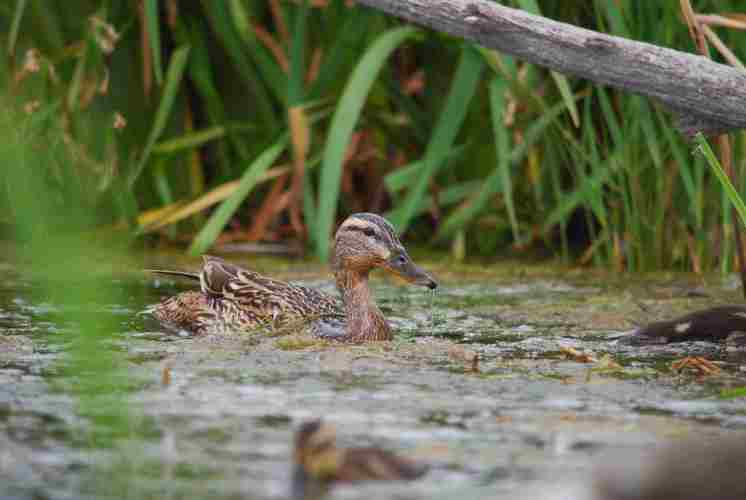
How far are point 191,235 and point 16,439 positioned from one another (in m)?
5.33

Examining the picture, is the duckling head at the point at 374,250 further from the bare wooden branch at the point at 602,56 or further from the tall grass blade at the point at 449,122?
the tall grass blade at the point at 449,122

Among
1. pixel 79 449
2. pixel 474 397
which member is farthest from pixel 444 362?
pixel 79 449

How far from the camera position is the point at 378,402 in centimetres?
452

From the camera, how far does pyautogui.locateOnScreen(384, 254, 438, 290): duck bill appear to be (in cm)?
633

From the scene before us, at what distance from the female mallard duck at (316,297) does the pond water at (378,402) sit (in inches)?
9.0

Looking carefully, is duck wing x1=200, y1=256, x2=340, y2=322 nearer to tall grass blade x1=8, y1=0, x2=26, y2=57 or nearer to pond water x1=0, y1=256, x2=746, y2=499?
pond water x1=0, y1=256, x2=746, y2=499

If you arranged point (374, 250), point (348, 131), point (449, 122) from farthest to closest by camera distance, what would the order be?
point (449, 122) → point (348, 131) → point (374, 250)

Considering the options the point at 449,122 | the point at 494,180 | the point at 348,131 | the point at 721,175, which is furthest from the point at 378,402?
the point at 494,180

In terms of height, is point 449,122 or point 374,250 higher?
point 449,122

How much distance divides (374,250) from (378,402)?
200 centimetres

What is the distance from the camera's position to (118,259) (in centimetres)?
371

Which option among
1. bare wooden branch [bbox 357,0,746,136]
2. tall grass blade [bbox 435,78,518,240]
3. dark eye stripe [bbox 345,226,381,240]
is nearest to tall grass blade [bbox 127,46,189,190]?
tall grass blade [bbox 435,78,518,240]

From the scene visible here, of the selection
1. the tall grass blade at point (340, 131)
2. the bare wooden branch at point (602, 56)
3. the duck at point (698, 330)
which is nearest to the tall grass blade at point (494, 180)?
the tall grass blade at point (340, 131)

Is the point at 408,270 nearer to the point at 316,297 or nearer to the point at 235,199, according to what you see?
the point at 316,297
